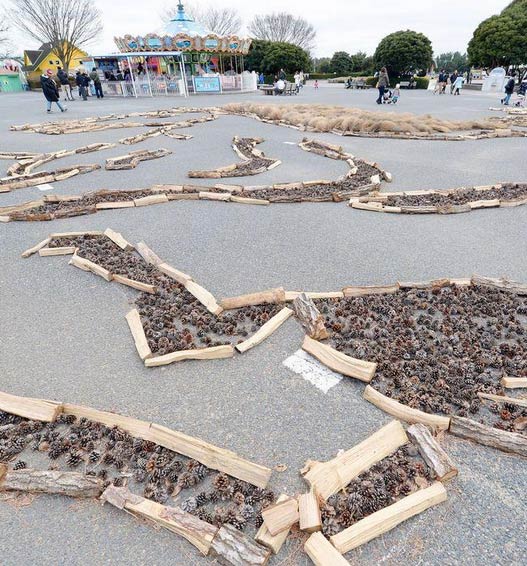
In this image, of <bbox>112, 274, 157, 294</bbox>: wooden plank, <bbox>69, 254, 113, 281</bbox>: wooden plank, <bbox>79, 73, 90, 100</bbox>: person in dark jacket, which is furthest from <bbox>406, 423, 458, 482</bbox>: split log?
<bbox>79, 73, 90, 100</bbox>: person in dark jacket

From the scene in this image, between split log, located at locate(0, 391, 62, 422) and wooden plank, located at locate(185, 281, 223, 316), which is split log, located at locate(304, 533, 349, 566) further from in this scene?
wooden plank, located at locate(185, 281, 223, 316)

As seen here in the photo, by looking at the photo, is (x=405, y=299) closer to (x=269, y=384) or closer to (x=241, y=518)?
(x=269, y=384)

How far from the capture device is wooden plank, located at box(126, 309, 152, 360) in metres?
3.14

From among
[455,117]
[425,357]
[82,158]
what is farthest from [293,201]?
[455,117]

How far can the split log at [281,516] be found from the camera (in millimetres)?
1861

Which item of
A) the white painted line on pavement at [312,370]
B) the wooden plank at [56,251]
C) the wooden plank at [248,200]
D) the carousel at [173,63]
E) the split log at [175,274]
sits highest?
the carousel at [173,63]

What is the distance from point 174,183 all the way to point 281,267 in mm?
4467

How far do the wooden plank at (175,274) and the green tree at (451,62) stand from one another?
2958 inches

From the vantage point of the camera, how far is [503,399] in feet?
8.57

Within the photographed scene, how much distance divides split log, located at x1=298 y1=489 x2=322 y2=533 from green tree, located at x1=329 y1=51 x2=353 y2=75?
6358cm

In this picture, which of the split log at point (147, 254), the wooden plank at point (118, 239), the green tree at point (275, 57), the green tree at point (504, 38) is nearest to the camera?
the split log at point (147, 254)

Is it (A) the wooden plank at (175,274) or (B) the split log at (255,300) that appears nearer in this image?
(B) the split log at (255,300)

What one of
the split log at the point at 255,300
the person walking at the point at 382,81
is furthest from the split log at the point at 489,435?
the person walking at the point at 382,81

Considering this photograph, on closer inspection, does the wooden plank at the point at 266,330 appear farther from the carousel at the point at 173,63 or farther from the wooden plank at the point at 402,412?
the carousel at the point at 173,63
